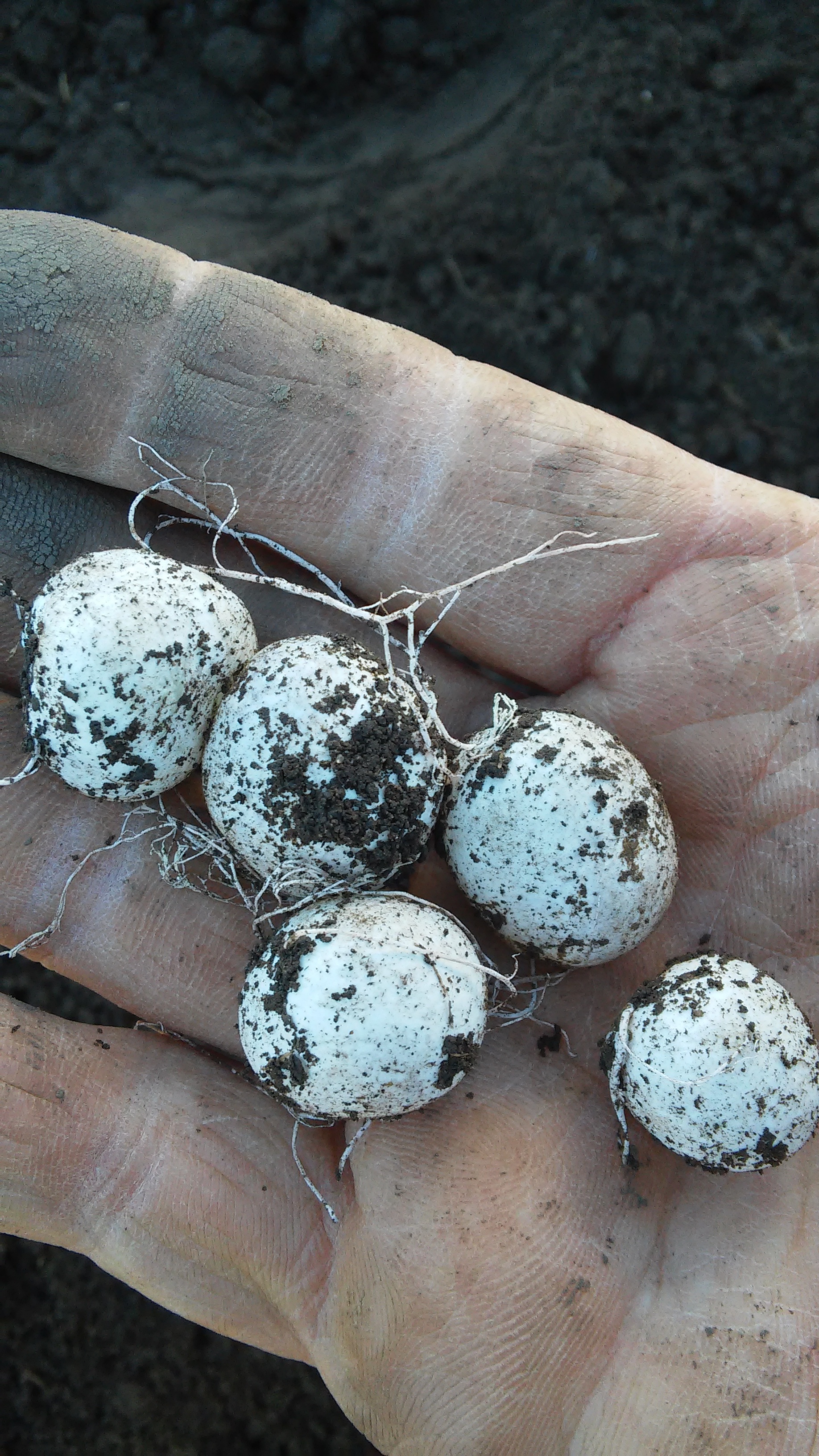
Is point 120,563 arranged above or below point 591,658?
above

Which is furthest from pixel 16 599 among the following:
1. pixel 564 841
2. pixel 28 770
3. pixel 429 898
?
pixel 564 841

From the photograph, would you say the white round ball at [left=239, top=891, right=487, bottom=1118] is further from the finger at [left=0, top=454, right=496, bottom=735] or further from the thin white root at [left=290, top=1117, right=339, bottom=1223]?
the finger at [left=0, top=454, right=496, bottom=735]

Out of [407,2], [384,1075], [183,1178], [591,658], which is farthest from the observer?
[407,2]

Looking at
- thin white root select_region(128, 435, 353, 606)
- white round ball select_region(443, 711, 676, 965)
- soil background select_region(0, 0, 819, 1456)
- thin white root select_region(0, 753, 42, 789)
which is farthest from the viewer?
soil background select_region(0, 0, 819, 1456)

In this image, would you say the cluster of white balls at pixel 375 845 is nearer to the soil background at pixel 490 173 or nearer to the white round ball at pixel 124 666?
the white round ball at pixel 124 666

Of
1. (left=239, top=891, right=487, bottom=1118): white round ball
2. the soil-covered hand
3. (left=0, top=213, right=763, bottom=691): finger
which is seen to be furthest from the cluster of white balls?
(left=0, top=213, right=763, bottom=691): finger

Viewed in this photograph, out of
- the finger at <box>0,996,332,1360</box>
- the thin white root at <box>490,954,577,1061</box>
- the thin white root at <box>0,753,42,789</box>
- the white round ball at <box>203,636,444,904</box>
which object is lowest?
the finger at <box>0,996,332,1360</box>

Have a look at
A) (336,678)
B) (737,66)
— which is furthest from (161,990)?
(737,66)

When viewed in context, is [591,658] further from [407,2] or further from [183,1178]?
[407,2]
